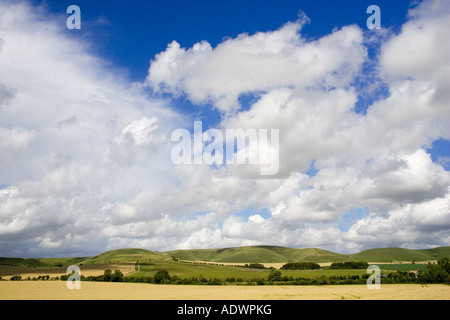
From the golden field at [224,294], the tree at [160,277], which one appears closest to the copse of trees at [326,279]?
the tree at [160,277]

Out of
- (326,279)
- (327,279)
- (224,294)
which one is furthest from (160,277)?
(327,279)

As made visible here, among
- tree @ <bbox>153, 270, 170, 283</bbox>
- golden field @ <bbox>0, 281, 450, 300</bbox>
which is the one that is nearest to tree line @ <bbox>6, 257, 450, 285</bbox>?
tree @ <bbox>153, 270, 170, 283</bbox>

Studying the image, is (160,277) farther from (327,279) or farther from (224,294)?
(327,279)

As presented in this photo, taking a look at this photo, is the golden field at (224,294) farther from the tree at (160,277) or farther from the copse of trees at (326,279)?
the tree at (160,277)

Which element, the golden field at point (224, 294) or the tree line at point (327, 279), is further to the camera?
the tree line at point (327, 279)

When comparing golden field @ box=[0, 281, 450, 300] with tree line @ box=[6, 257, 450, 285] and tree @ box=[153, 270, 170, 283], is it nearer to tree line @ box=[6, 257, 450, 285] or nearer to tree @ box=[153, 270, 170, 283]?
tree line @ box=[6, 257, 450, 285]

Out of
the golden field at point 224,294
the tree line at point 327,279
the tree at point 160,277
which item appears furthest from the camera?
the tree at point 160,277
